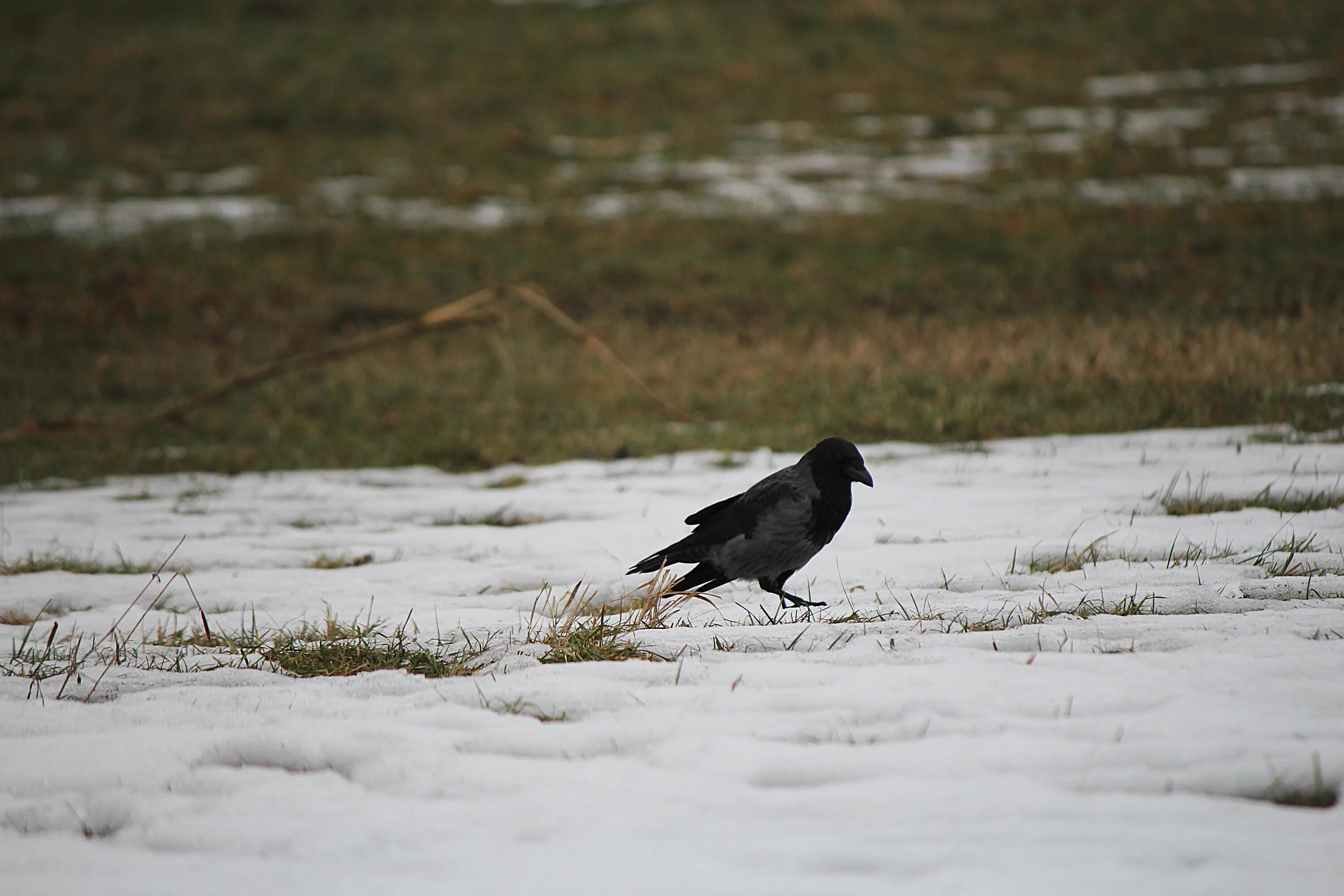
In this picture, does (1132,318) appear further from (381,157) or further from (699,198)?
(381,157)

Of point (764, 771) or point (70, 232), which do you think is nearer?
point (764, 771)

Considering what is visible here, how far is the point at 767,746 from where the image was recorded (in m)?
2.57

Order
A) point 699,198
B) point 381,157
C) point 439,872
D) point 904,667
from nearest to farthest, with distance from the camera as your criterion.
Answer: point 439,872 → point 904,667 → point 699,198 → point 381,157

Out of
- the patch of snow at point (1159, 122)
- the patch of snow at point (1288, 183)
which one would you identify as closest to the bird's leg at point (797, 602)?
the patch of snow at point (1288, 183)

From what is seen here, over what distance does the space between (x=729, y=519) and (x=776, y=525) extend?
0.20 metres

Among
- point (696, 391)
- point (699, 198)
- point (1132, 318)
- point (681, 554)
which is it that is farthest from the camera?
point (699, 198)

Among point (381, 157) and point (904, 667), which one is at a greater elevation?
point (381, 157)

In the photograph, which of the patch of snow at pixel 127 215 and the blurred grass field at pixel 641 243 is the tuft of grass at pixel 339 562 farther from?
the patch of snow at pixel 127 215

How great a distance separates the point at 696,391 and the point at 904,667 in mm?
6931

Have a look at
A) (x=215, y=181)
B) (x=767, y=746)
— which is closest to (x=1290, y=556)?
(x=767, y=746)

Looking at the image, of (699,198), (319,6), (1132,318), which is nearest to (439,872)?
(1132,318)

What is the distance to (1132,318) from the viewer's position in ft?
36.1

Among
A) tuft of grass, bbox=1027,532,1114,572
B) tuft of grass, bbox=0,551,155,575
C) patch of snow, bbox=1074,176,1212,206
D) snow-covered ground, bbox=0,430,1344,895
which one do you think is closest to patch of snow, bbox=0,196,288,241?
tuft of grass, bbox=0,551,155,575

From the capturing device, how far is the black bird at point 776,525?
13.4 ft
